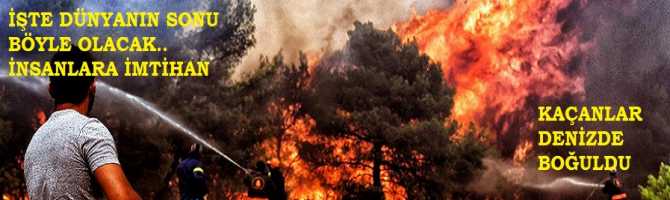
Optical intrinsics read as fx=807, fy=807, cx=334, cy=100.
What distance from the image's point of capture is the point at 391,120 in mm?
23312

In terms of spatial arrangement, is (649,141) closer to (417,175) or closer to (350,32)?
(417,175)

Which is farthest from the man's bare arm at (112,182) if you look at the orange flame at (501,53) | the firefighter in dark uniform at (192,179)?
the orange flame at (501,53)

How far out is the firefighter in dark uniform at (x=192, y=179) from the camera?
1390 cm

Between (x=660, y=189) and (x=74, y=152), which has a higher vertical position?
(x=660, y=189)

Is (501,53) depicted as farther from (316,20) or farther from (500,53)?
(316,20)

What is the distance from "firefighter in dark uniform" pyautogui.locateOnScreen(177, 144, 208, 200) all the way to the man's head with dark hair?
421 inches

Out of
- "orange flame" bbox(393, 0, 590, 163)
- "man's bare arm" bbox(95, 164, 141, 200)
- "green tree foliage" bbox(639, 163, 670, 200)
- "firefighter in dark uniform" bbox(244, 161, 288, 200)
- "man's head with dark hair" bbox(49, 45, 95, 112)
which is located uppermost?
"orange flame" bbox(393, 0, 590, 163)

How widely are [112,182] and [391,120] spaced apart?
812 inches

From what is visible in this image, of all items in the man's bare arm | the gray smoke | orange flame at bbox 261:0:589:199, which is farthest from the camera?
orange flame at bbox 261:0:589:199

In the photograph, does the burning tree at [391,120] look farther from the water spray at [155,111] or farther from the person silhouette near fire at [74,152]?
the person silhouette near fire at [74,152]

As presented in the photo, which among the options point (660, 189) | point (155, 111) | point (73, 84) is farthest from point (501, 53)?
point (73, 84)

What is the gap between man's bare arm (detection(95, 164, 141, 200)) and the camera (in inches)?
111

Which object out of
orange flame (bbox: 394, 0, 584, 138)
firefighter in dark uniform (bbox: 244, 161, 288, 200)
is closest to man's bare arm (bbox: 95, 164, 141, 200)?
firefighter in dark uniform (bbox: 244, 161, 288, 200)

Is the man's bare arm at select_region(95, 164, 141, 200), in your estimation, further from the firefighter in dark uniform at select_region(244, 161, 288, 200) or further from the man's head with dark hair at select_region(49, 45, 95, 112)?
the firefighter in dark uniform at select_region(244, 161, 288, 200)
